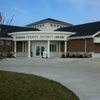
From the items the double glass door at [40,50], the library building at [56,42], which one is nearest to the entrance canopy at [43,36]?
the library building at [56,42]

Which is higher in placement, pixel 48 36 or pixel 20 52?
pixel 48 36

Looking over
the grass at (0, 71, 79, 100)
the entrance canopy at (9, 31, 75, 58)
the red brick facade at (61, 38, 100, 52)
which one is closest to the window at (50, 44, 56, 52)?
the red brick facade at (61, 38, 100, 52)

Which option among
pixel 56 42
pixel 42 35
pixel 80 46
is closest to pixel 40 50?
pixel 56 42

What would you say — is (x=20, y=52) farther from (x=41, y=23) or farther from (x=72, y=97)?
(x=72, y=97)

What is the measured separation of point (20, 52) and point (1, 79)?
30056mm

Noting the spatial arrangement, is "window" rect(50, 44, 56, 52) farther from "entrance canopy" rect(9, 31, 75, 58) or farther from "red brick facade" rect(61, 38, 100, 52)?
"entrance canopy" rect(9, 31, 75, 58)

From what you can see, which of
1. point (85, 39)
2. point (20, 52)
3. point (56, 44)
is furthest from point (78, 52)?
point (20, 52)

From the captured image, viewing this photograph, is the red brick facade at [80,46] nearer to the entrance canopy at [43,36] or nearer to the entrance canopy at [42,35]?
the entrance canopy at [43,36]

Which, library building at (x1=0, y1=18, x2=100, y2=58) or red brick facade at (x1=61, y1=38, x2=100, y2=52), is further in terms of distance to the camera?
library building at (x1=0, y1=18, x2=100, y2=58)

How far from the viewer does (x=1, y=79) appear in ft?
28.4

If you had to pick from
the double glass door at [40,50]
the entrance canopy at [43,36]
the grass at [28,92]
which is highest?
the entrance canopy at [43,36]

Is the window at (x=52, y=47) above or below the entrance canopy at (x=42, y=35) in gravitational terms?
below

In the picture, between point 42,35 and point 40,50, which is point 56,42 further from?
point 42,35

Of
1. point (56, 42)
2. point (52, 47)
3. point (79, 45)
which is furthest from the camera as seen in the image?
point (56, 42)
